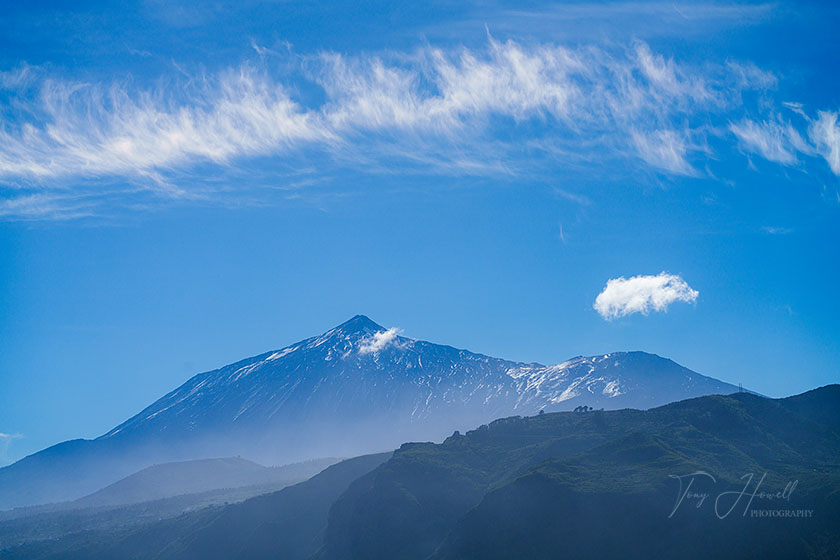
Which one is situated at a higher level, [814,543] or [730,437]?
[730,437]

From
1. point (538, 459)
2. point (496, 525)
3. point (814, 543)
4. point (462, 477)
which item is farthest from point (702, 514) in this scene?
point (462, 477)

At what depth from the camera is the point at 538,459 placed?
185625 millimetres

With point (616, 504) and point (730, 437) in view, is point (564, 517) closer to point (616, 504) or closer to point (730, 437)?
point (616, 504)

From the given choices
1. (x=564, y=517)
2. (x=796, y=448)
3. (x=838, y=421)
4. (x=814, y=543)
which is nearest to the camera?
(x=814, y=543)

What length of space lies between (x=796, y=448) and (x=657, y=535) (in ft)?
181

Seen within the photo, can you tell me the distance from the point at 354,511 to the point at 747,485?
3796 inches

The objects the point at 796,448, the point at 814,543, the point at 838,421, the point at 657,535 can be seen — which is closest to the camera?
the point at 814,543

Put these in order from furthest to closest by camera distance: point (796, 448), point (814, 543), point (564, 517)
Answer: point (796, 448) < point (564, 517) < point (814, 543)

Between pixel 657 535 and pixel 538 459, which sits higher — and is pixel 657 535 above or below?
below

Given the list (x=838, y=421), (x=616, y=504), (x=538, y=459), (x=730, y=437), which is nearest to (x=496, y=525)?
(x=616, y=504)

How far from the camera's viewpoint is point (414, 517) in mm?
175250

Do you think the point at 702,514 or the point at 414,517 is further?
the point at 414,517

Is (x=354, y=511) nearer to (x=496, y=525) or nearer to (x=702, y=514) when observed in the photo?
(x=496, y=525)

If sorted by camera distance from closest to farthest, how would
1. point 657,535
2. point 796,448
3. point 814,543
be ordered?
1. point 814,543
2. point 657,535
3. point 796,448
